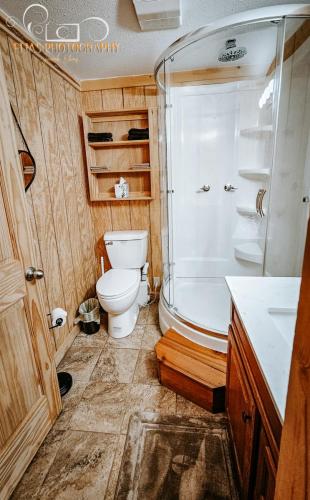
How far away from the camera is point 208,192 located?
2.55 meters

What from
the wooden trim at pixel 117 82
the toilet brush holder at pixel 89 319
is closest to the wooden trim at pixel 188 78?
the wooden trim at pixel 117 82

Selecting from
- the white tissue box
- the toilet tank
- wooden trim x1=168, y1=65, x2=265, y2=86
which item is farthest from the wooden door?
wooden trim x1=168, y1=65, x2=265, y2=86

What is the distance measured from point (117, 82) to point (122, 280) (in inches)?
70.7

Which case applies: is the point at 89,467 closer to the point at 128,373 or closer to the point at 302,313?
the point at 128,373

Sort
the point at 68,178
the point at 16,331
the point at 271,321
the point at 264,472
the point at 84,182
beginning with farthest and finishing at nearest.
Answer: the point at 84,182 → the point at 68,178 → the point at 16,331 → the point at 271,321 → the point at 264,472

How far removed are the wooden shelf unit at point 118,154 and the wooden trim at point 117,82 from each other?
23cm

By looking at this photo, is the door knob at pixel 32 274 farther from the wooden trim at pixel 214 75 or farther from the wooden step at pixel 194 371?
the wooden trim at pixel 214 75

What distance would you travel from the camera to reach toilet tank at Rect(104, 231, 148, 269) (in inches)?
92.9

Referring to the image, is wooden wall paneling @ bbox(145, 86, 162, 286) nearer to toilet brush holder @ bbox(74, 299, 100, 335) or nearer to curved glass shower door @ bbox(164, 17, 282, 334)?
curved glass shower door @ bbox(164, 17, 282, 334)

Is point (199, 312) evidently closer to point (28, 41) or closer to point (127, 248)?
point (127, 248)

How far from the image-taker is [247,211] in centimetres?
242

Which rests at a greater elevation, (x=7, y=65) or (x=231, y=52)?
(x=231, y=52)

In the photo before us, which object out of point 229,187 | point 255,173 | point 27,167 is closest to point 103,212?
point 27,167

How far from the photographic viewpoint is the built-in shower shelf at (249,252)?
2.28 m
